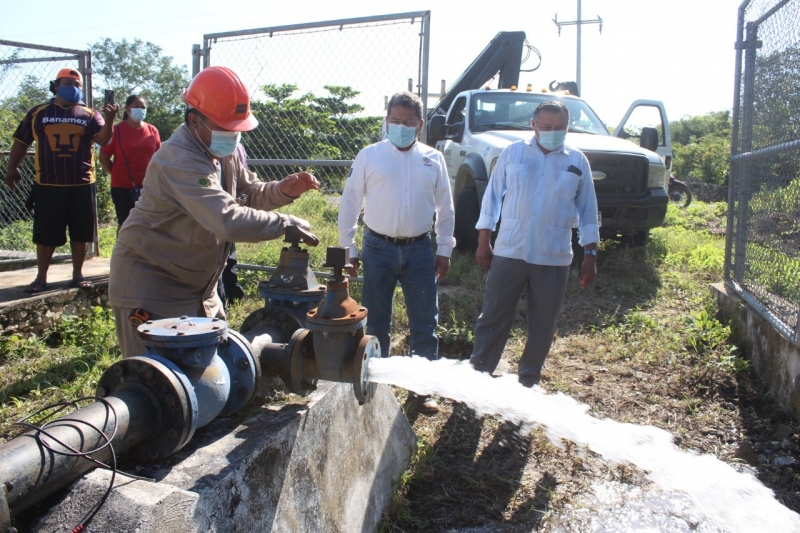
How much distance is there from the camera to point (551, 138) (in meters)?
3.79

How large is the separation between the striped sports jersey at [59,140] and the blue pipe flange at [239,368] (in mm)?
3743

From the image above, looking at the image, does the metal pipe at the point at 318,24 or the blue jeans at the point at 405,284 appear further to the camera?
the metal pipe at the point at 318,24

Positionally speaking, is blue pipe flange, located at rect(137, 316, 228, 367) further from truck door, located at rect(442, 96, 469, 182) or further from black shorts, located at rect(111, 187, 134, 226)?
truck door, located at rect(442, 96, 469, 182)

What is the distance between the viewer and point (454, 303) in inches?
229

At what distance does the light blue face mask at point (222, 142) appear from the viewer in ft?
8.27

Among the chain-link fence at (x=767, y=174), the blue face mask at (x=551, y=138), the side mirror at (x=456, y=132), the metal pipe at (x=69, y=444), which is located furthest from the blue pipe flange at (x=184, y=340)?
the side mirror at (x=456, y=132)

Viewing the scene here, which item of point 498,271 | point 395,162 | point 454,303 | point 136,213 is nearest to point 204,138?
point 136,213

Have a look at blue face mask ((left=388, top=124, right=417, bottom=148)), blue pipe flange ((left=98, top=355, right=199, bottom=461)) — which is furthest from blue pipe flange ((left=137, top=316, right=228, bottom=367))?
blue face mask ((left=388, top=124, right=417, bottom=148))

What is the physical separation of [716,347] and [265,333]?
12.4 feet

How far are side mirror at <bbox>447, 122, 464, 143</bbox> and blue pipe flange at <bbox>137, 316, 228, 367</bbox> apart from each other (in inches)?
222

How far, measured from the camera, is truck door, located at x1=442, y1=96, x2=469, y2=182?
746 cm

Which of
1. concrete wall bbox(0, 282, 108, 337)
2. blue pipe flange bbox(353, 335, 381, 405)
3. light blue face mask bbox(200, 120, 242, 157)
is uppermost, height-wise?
light blue face mask bbox(200, 120, 242, 157)

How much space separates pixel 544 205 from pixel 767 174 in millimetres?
1983

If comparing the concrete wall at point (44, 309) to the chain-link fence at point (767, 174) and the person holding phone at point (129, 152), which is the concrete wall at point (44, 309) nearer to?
the person holding phone at point (129, 152)
